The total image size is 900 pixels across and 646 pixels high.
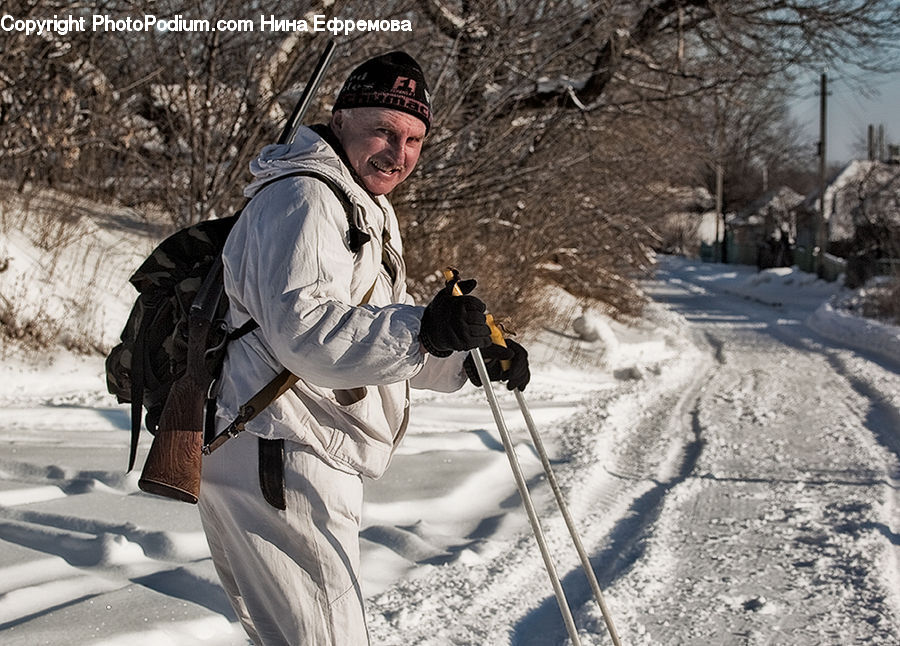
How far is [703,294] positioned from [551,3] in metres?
20.8

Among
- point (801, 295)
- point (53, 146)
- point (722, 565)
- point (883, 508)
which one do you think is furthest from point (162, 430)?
point (801, 295)

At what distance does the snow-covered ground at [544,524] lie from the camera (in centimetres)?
369

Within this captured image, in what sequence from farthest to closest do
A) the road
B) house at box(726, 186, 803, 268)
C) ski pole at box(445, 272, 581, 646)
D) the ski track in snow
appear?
house at box(726, 186, 803, 268), the road, the ski track in snow, ski pole at box(445, 272, 581, 646)

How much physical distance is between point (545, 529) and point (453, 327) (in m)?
3.21

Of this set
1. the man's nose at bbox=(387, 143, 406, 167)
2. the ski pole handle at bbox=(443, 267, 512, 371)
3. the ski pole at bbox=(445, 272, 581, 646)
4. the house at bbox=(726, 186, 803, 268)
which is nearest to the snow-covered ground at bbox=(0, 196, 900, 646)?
the ski pole at bbox=(445, 272, 581, 646)

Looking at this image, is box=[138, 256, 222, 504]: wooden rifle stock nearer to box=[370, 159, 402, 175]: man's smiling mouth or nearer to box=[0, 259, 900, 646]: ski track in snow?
box=[370, 159, 402, 175]: man's smiling mouth

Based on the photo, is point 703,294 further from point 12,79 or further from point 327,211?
point 327,211

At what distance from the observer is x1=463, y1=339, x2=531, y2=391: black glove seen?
8.91ft

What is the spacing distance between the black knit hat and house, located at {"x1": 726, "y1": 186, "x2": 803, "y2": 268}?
1570 inches

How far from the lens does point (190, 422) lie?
2.28 meters

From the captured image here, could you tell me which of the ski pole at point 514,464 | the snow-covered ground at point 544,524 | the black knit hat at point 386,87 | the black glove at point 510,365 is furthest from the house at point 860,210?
the black knit hat at point 386,87

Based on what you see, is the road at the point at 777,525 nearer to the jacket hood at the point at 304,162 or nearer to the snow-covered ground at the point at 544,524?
the snow-covered ground at the point at 544,524

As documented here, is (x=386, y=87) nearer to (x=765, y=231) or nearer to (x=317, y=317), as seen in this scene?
(x=317, y=317)

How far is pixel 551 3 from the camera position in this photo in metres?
9.15
